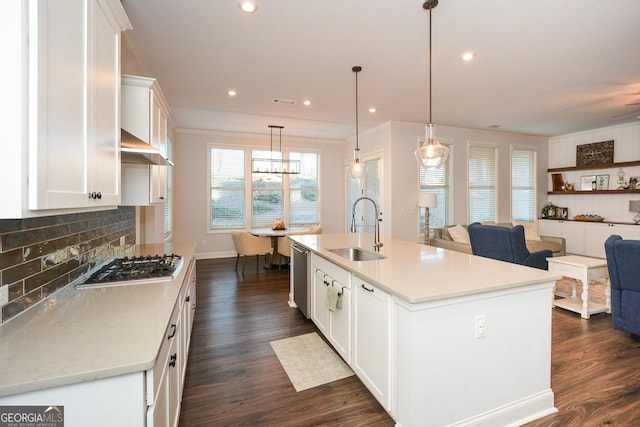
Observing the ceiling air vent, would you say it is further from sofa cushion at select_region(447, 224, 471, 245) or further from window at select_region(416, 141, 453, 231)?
sofa cushion at select_region(447, 224, 471, 245)

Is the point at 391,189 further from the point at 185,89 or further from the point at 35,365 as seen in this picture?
the point at 35,365

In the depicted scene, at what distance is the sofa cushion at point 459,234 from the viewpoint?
5.89 m

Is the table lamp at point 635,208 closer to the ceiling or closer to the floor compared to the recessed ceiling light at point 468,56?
closer to the floor

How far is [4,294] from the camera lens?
4.00 feet

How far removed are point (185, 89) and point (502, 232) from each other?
4855mm

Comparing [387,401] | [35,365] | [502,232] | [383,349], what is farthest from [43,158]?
[502,232]

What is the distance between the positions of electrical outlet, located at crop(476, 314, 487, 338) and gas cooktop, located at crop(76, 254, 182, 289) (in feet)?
6.28

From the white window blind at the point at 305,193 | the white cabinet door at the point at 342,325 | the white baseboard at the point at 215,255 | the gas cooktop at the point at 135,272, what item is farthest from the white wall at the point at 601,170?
the gas cooktop at the point at 135,272

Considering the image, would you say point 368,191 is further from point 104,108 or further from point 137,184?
point 104,108

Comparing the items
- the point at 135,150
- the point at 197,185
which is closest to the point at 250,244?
the point at 197,185

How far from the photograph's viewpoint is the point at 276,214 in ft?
24.4

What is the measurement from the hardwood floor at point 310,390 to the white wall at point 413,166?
9.99 feet

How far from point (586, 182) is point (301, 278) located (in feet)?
24.1

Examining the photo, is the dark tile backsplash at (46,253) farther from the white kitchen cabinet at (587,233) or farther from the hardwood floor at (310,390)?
the white kitchen cabinet at (587,233)
